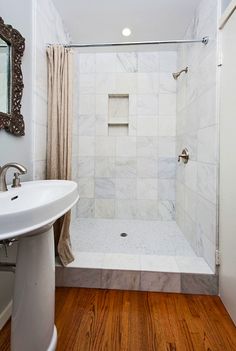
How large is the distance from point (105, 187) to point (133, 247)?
1040mm

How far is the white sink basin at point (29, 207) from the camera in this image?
23.5 inches

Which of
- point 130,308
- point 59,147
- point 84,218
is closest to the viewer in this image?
point 130,308

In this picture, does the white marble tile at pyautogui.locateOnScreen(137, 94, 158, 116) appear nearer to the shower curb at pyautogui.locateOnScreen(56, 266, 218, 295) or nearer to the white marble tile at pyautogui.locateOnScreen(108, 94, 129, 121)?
the white marble tile at pyautogui.locateOnScreen(108, 94, 129, 121)

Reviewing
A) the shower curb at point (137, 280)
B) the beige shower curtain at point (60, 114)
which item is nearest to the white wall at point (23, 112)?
the beige shower curtain at point (60, 114)

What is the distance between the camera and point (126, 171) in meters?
2.90

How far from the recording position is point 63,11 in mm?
1985

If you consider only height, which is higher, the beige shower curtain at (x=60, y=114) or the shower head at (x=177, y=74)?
the shower head at (x=177, y=74)

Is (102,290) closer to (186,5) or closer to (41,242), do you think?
(41,242)

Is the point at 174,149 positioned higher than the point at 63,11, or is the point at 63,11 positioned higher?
the point at 63,11

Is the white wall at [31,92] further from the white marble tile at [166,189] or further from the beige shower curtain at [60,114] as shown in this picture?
the white marble tile at [166,189]

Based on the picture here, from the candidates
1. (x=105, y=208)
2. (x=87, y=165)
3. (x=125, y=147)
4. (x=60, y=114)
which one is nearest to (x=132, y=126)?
(x=125, y=147)

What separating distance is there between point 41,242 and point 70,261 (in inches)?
31.5

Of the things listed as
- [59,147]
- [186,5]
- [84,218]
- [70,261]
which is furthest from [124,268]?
[186,5]

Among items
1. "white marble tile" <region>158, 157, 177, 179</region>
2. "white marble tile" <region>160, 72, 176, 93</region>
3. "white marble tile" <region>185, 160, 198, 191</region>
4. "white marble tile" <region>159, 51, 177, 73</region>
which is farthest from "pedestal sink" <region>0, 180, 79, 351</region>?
"white marble tile" <region>159, 51, 177, 73</region>
